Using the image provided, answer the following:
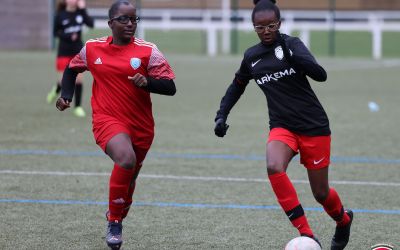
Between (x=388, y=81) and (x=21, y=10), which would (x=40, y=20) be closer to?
(x=21, y=10)

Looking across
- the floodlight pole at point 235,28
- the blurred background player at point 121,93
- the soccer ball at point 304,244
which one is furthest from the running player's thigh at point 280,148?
the floodlight pole at point 235,28

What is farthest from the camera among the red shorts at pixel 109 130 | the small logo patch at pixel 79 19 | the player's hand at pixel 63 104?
the small logo patch at pixel 79 19

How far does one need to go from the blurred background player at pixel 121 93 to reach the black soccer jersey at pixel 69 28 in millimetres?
9108

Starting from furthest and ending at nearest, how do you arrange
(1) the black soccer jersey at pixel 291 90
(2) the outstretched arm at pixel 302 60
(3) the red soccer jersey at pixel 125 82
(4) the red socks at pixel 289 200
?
(3) the red soccer jersey at pixel 125 82 → (1) the black soccer jersey at pixel 291 90 → (2) the outstretched arm at pixel 302 60 → (4) the red socks at pixel 289 200

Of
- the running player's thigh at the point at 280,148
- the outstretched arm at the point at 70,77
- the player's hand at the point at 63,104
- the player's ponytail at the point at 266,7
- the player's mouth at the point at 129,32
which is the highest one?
the player's ponytail at the point at 266,7

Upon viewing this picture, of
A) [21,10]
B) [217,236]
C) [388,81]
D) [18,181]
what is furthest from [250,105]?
[21,10]

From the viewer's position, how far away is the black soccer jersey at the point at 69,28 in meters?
16.4

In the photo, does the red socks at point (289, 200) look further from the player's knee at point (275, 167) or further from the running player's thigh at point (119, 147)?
the running player's thigh at point (119, 147)

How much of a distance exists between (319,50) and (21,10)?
457 inches

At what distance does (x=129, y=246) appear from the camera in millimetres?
7184

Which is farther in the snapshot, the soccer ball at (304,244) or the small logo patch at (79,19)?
the small logo patch at (79,19)

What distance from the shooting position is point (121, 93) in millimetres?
7199

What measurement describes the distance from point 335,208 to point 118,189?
1607mm

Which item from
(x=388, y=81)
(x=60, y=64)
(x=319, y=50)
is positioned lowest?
(x=319, y=50)
